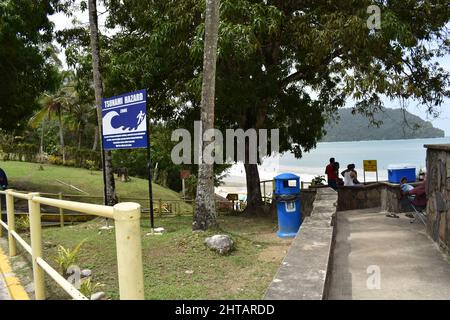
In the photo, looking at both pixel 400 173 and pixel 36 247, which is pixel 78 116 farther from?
pixel 36 247

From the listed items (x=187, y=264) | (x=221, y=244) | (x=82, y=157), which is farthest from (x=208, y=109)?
(x=82, y=157)

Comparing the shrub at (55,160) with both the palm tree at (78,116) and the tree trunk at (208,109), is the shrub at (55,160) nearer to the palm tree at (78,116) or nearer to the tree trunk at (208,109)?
the palm tree at (78,116)

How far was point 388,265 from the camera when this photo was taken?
17.8 ft

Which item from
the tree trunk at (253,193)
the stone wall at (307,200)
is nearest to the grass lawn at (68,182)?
the tree trunk at (253,193)

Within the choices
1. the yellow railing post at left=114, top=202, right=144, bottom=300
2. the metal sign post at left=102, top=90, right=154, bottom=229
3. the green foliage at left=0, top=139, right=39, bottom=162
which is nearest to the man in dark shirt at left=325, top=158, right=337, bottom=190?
the metal sign post at left=102, top=90, right=154, bottom=229

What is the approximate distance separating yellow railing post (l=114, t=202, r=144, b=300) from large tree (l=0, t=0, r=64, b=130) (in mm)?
13163

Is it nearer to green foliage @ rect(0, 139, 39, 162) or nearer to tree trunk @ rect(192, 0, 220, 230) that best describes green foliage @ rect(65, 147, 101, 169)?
green foliage @ rect(0, 139, 39, 162)

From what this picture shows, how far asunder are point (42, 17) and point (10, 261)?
1141 centimetres

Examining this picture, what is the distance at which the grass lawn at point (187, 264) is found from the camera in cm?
498

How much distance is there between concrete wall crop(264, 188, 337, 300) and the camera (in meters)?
3.91

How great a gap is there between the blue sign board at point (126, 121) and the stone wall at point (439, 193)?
16.7 ft
